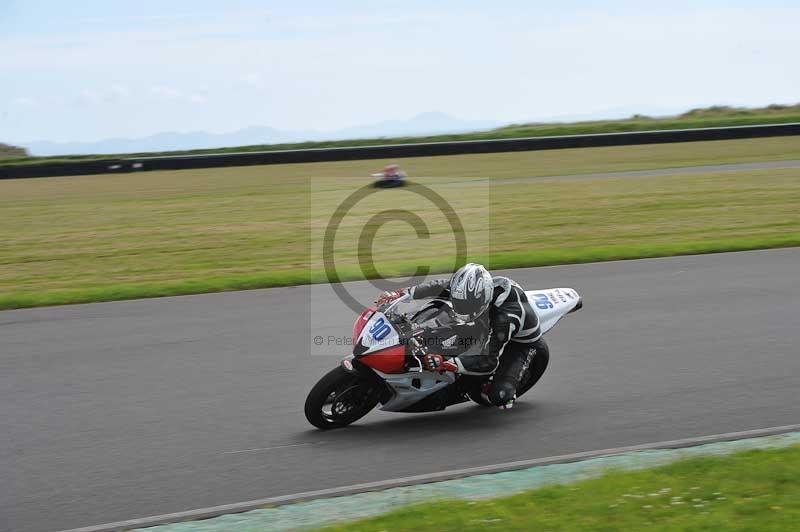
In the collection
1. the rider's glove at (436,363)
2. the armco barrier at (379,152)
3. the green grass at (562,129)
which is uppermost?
the green grass at (562,129)

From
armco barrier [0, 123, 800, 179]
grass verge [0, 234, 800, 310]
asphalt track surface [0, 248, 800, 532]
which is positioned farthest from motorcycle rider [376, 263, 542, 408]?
armco barrier [0, 123, 800, 179]

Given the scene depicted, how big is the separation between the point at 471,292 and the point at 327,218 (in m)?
16.2

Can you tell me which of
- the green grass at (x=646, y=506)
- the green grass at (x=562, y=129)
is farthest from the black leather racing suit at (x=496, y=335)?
the green grass at (x=562, y=129)

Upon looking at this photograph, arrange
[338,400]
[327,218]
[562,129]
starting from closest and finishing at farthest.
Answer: [338,400]
[327,218]
[562,129]

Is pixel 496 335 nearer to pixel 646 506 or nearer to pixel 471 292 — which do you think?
pixel 471 292

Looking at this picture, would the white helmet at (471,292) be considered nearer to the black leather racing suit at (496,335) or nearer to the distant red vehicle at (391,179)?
the black leather racing suit at (496,335)

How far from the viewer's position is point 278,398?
845cm

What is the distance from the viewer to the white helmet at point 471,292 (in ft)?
24.4

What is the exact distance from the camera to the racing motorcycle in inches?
288

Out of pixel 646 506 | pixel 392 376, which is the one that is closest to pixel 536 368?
pixel 392 376

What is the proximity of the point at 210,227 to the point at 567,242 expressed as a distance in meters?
8.46

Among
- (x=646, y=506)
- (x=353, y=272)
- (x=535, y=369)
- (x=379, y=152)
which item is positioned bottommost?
(x=646, y=506)

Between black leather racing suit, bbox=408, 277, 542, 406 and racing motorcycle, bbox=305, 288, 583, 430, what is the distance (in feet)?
0.40

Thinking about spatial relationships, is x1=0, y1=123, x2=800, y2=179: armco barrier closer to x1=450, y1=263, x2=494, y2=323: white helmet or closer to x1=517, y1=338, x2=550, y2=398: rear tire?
x1=517, y1=338, x2=550, y2=398: rear tire
